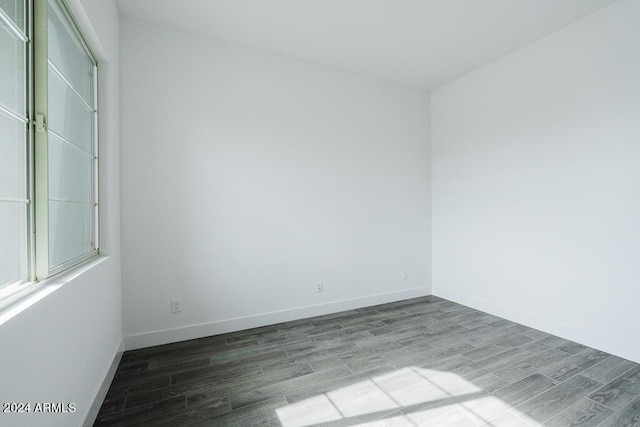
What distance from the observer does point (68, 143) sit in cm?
159

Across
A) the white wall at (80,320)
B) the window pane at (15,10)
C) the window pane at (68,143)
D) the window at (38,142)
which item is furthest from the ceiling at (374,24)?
the window pane at (15,10)

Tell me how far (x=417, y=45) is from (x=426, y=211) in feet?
6.98

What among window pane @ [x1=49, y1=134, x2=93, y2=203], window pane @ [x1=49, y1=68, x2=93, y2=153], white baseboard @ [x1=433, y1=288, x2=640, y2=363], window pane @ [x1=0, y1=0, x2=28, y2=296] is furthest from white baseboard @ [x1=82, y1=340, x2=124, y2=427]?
white baseboard @ [x1=433, y1=288, x2=640, y2=363]

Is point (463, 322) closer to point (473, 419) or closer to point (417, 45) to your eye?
point (473, 419)

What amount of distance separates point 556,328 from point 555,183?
1.41 metres

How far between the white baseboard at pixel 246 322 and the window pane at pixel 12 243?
166cm

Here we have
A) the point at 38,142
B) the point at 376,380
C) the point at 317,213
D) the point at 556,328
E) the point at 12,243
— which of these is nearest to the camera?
the point at 12,243

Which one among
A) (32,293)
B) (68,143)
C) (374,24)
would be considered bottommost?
(32,293)

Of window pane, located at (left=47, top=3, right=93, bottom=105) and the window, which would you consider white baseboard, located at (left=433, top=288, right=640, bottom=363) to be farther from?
window pane, located at (left=47, top=3, right=93, bottom=105)

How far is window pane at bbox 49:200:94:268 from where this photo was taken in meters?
1.41

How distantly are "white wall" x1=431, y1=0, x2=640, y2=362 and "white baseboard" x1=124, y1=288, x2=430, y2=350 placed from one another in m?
1.18

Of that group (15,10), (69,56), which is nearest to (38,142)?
(15,10)

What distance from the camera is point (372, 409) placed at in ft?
5.83

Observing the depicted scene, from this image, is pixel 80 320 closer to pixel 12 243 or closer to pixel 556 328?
pixel 12 243
